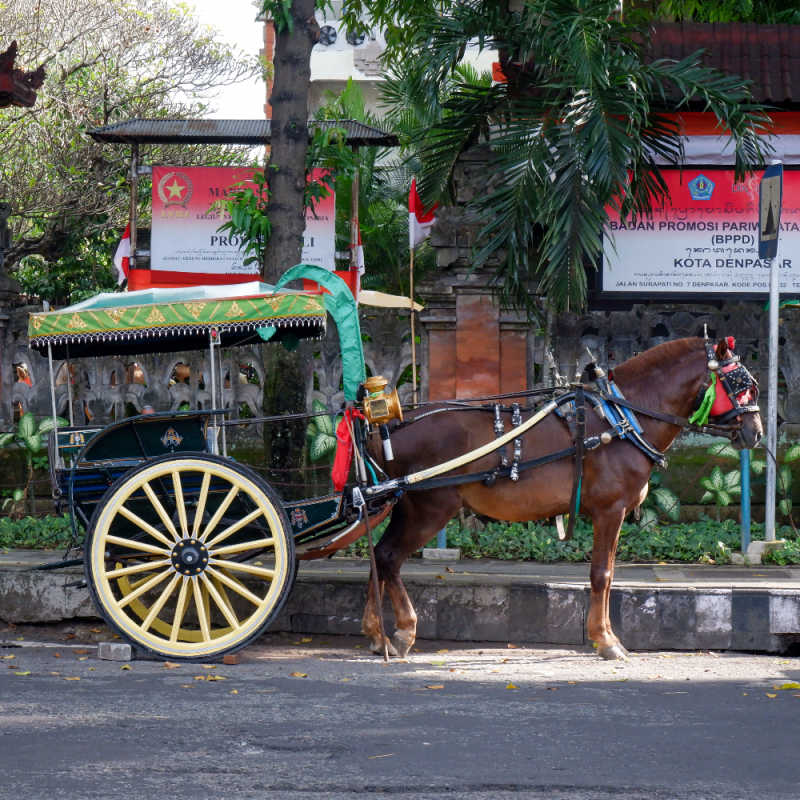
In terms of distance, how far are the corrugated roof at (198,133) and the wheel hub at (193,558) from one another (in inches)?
406

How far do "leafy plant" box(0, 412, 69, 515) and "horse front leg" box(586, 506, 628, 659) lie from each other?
597cm

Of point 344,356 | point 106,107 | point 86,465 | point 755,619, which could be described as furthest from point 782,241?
point 106,107

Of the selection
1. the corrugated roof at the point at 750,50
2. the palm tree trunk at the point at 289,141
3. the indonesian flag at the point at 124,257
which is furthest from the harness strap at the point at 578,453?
the indonesian flag at the point at 124,257

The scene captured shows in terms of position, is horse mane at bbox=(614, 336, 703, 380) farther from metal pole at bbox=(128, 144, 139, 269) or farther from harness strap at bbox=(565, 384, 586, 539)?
metal pole at bbox=(128, 144, 139, 269)

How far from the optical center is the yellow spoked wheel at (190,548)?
23.5ft

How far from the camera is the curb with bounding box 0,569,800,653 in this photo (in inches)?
323

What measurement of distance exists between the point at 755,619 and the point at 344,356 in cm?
321

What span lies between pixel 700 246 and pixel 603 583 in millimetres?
4627

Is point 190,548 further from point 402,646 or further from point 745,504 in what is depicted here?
point 745,504

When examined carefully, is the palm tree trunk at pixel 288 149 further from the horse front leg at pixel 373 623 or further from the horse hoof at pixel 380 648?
the horse hoof at pixel 380 648

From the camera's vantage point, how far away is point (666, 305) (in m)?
11.8

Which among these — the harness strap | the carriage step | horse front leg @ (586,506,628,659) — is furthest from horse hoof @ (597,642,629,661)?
the carriage step

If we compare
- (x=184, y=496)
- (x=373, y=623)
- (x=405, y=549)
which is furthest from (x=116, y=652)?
(x=405, y=549)

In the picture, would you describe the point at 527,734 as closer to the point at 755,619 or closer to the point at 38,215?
the point at 755,619
